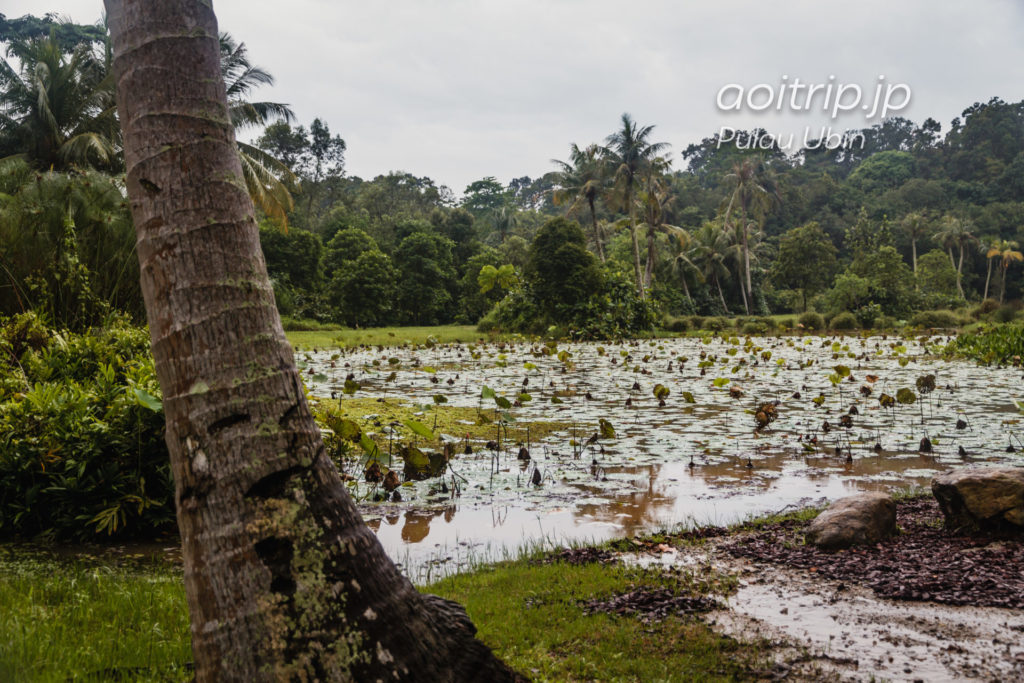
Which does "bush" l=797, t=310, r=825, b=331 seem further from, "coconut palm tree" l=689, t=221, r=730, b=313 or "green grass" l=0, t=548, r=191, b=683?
"green grass" l=0, t=548, r=191, b=683

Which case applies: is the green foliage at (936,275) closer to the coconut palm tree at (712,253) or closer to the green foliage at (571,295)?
the coconut palm tree at (712,253)

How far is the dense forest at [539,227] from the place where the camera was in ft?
24.7

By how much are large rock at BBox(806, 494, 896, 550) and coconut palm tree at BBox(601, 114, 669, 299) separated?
1192 inches

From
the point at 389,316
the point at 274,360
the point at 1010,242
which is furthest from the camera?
the point at 1010,242

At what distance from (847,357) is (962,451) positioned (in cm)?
1102

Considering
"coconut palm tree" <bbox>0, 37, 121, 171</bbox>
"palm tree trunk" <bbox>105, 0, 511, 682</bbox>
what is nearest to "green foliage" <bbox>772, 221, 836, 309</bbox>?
"coconut palm tree" <bbox>0, 37, 121, 171</bbox>

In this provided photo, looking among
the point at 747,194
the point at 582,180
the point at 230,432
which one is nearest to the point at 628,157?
the point at 582,180

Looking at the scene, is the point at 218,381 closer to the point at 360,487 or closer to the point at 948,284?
the point at 360,487

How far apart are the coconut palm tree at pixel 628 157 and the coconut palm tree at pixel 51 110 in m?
20.7

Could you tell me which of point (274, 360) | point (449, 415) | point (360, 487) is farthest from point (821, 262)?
point (274, 360)

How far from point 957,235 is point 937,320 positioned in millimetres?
22981

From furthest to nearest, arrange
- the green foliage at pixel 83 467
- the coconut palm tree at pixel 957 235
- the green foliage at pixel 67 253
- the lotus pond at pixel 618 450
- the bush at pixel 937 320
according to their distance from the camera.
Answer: the coconut palm tree at pixel 957 235
the bush at pixel 937 320
the green foliage at pixel 67 253
the lotus pond at pixel 618 450
the green foliage at pixel 83 467

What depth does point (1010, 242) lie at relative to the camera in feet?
160

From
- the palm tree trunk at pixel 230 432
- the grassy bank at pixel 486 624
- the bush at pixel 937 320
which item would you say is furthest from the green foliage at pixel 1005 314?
the palm tree trunk at pixel 230 432
